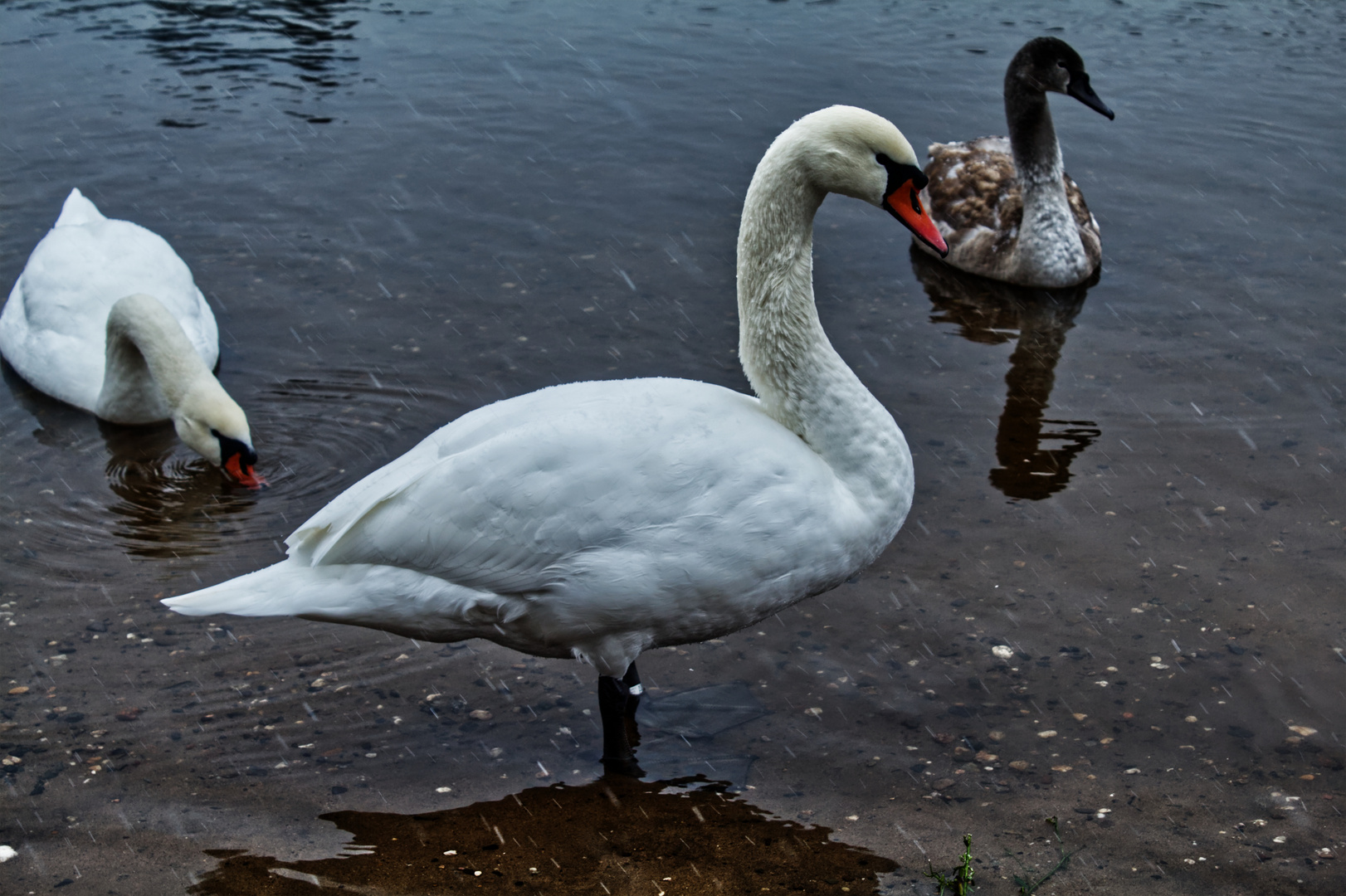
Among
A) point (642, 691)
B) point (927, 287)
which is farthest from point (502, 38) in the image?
point (642, 691)

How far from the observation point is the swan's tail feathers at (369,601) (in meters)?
4.58

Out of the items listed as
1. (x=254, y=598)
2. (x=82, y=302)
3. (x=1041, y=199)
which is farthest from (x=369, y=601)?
(x=1041, y=199)

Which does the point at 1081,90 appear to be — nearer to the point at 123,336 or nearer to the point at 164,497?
the point at 123,336

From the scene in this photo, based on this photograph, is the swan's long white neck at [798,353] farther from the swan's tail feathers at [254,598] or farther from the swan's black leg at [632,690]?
the swan's tail feathers at [254,598]

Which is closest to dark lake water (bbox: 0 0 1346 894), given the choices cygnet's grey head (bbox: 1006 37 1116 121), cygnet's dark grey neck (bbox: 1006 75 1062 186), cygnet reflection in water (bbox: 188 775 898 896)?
cygnet reflection in water (bbox: 188 775 898 896)

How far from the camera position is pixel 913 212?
481cm

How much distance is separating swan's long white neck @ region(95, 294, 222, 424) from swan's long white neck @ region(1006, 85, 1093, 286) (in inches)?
212

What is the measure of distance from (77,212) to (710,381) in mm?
4538

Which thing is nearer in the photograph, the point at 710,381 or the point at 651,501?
the point at 651,501

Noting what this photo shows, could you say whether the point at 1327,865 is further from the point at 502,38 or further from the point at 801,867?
the point at 502,38

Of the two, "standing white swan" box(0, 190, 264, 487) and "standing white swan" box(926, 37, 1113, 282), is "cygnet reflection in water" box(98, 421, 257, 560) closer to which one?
"standing white swan" box(0, 190, 264, 487)

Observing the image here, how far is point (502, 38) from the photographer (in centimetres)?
1409

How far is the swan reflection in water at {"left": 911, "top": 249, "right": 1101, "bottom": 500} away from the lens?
7324 mm

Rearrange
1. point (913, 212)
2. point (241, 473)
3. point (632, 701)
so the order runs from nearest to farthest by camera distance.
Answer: point (913, 212)
point (632, 701)
point (241, 473)
